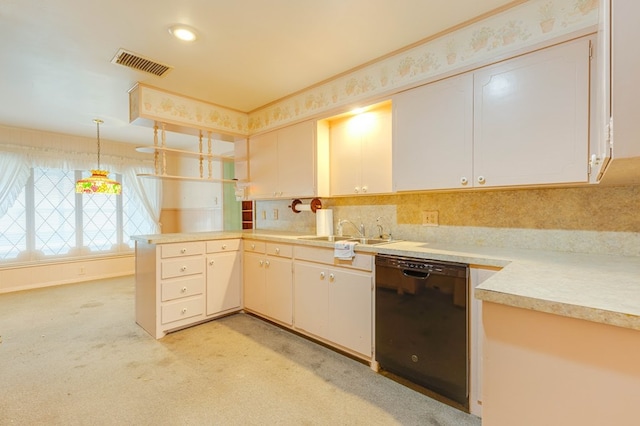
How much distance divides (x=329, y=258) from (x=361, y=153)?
1005 millimetres

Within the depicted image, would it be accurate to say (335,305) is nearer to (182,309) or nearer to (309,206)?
(309,206)

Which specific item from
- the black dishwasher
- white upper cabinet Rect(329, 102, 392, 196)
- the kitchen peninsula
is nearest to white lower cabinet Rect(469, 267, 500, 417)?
the black dishwasher

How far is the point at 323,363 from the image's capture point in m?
2.29

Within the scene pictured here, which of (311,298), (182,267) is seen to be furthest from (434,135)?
(182,267)

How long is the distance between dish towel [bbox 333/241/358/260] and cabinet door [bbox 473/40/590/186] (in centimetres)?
97

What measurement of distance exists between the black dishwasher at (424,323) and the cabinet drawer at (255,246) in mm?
1407

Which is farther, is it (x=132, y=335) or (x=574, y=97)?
(x=132, y=335)

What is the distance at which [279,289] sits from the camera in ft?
9.52

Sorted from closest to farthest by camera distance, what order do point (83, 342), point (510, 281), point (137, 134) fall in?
point (510, 281)
point (83, 342)
point (137, 134)

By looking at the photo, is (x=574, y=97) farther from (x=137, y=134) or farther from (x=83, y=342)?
(x=137, y=134)

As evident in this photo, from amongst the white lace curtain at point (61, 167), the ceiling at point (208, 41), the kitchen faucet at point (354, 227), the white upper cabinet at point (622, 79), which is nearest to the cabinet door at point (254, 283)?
the kitchen faucet at point (354, 227)

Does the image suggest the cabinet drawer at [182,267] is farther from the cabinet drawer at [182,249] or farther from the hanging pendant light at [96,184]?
the hanging pendant light at [96,184]

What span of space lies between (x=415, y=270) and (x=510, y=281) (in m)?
0.80

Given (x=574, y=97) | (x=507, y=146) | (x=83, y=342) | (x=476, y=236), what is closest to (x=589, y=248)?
(x=476, y=236)
